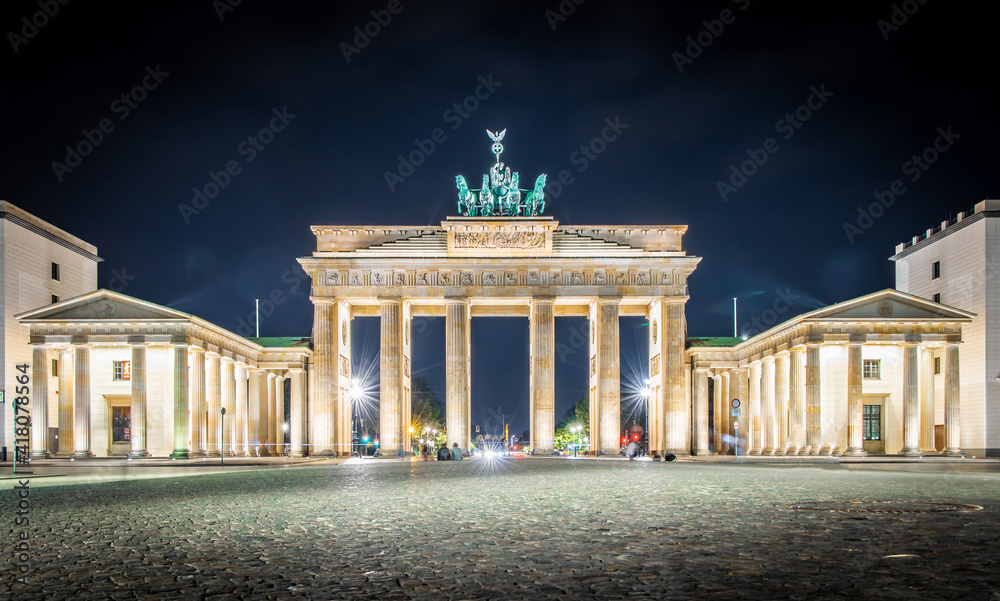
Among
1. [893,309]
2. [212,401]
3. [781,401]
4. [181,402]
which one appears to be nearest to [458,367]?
[212,401]

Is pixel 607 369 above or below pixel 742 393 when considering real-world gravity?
above

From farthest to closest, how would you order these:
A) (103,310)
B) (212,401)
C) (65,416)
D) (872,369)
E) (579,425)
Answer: (579,425)
(872,369)
(212,401)
(65,416)
(103,310)

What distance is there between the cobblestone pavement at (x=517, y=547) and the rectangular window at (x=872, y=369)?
41.4 m

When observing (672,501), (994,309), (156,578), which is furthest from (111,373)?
(994,309)

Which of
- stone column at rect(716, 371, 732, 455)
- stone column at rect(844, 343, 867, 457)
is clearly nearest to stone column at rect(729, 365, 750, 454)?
stone column at rect(716, 371, 732, 455)

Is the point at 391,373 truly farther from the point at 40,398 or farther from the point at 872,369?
the point at 872,369

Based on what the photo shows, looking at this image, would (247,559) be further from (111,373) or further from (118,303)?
(111,373)

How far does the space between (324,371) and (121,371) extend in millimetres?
13343

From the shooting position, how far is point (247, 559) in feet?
31.8

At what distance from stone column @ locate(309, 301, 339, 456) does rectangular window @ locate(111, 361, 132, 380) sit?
12.5 metres

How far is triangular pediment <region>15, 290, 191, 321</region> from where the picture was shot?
48.9m

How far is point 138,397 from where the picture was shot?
49719 millimetres

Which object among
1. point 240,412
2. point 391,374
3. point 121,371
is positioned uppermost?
point 121,371

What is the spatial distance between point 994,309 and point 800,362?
44.0ft
